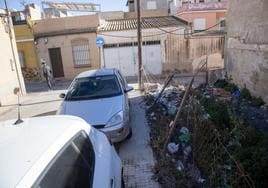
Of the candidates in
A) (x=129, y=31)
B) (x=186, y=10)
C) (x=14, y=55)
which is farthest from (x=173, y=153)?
(x=186, y=10)

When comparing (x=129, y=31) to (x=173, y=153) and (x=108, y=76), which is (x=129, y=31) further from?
(x=173, y=153)

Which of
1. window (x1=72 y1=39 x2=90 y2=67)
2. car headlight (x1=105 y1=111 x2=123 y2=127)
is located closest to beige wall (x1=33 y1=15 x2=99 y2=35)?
window (x1=72 y1=39 x2=90 y2=67)

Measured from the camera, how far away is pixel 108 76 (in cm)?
662

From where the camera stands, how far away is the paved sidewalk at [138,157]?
4211 mm

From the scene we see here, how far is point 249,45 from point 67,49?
1232 cm

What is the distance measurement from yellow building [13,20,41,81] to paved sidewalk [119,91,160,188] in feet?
42.1

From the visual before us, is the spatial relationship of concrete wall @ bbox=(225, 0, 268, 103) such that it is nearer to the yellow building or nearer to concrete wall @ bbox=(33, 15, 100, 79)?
concrete wall @ bbox=(33, 15, 100, 79)

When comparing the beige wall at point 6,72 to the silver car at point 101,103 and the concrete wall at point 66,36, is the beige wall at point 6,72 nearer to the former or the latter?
the concrete wall at point 66,36

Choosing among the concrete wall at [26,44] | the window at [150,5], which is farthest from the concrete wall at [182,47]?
the window at [150,5]

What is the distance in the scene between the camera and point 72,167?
2.04 meters

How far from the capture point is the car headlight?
506 centimetres

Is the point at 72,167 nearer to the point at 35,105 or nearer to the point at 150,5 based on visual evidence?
the point at 35,105

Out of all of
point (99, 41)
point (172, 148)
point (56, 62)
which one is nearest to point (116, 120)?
point (172, 148)

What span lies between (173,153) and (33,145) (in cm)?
350
